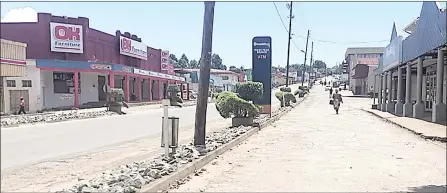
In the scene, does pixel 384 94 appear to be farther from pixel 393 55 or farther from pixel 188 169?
pixel 188 169

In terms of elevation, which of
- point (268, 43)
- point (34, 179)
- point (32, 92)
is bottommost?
point (34, 179)

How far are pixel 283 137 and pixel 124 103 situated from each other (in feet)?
38.6

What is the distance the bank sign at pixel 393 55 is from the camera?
78.7 feet

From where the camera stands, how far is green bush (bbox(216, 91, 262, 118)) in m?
16.5

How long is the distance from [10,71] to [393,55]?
24740mm

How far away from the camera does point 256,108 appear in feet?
56.2

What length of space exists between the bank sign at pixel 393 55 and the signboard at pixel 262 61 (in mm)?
7501

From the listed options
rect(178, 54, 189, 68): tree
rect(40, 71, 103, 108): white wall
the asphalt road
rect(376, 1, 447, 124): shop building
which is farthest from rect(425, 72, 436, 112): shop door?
rect(178, 54, 189, 68): tree

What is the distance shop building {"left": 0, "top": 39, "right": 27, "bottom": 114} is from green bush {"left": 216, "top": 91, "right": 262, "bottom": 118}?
1217cm

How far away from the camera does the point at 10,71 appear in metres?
4.01

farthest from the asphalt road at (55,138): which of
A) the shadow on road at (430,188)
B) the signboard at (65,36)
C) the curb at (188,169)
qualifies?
the shadow on road at (430,188)

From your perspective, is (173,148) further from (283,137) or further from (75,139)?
(283,137)

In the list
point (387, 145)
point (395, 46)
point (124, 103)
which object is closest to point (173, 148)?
point (387, 145)

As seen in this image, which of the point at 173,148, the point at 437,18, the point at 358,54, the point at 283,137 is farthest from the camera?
the point at 358,54
